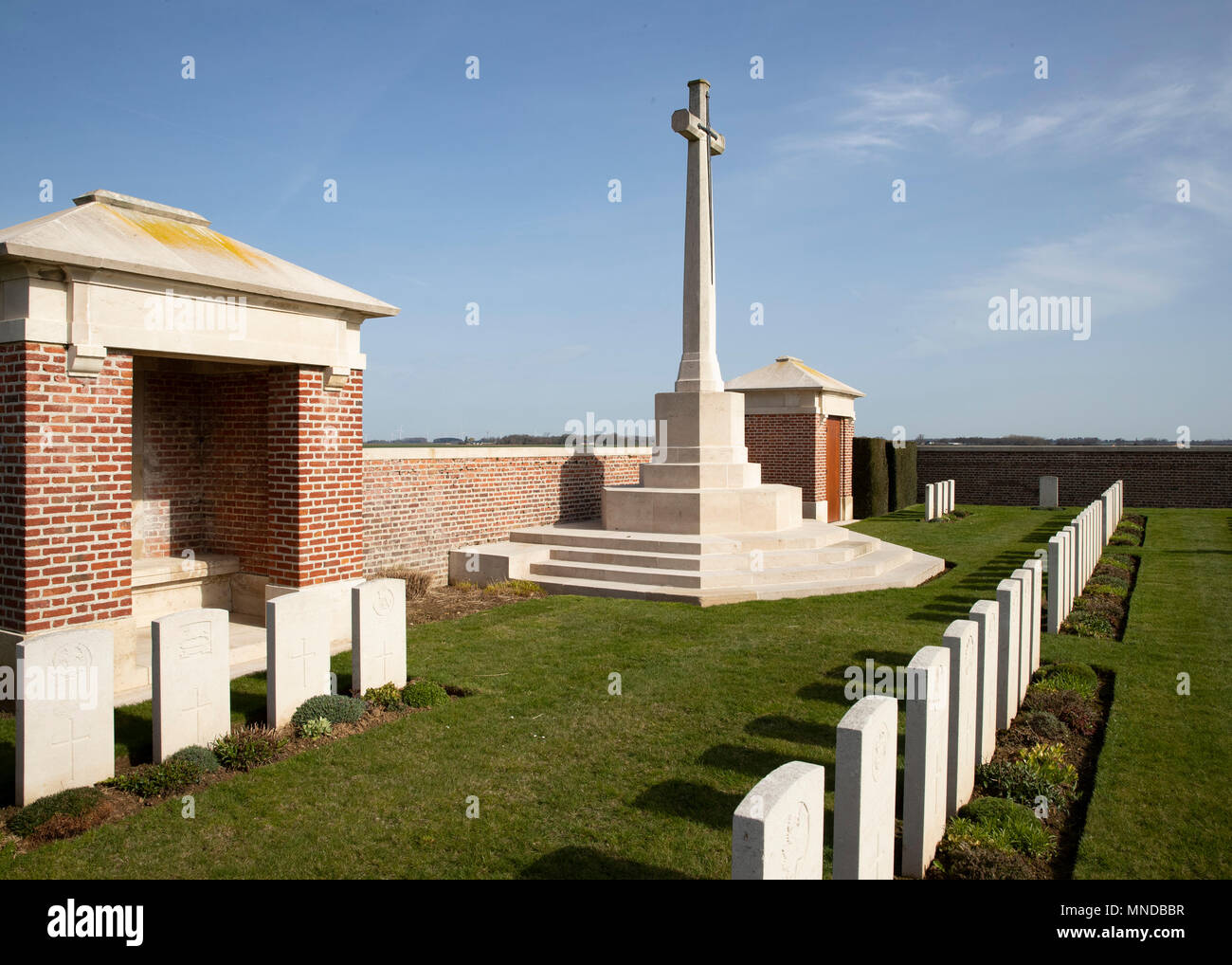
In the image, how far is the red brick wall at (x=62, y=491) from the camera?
5996 millimetres

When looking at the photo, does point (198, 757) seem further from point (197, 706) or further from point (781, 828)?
point (781, 828)

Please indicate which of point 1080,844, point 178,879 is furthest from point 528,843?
point 1080,844

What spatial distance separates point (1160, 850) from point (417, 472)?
9.65 m

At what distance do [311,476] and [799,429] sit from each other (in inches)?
540

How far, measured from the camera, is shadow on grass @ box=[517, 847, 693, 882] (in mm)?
3906

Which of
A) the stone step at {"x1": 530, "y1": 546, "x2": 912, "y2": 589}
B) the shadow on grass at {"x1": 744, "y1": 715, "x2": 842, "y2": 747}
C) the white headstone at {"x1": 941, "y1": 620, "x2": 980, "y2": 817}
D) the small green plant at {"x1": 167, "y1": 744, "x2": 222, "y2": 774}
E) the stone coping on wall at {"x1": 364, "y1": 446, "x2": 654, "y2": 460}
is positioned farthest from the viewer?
the stone coping on wall at {"x1": 364, "y1": 446, "x2": 654, "y2": 460}

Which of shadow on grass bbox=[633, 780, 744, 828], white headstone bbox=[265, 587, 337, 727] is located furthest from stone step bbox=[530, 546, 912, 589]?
shadow on grass bbox=[633, 780, 744, 828]

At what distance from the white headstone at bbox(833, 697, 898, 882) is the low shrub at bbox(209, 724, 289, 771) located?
3863 millimetres

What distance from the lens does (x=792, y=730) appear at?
229 inches

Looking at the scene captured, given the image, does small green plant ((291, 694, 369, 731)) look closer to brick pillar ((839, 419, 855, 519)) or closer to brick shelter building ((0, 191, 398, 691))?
brick shelter building ((0, 191, 398, 691))

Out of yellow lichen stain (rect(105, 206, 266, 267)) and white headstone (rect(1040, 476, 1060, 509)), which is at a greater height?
yellow lichen stain (rect(105, 206, 266, 267))

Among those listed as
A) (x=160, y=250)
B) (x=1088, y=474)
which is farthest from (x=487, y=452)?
(x=1088, y=474)

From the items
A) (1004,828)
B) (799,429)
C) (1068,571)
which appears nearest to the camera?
(1004,828)

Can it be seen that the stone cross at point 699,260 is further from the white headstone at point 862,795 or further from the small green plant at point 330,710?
the white headstone at point 862,795
